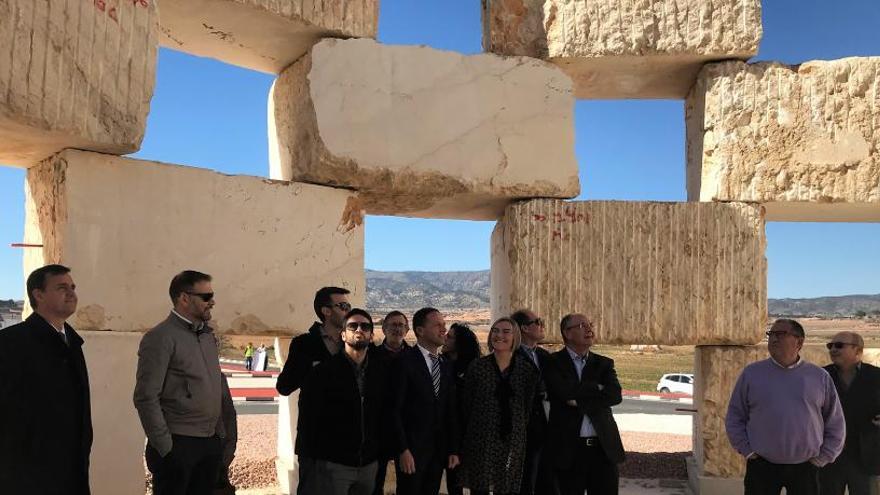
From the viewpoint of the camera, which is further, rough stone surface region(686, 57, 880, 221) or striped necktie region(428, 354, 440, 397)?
rough stone surface region(686, 57, 880, 221)

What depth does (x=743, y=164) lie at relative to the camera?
660 centimetres

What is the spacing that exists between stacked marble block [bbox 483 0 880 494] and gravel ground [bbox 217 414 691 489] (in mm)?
821

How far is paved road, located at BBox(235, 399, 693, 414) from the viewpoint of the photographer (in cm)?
1276

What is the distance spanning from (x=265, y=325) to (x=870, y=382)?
3739 mm

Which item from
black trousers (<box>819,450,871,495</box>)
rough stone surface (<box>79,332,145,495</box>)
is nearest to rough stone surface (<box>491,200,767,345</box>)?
black trousers (<box>819,450,871,495</box>)

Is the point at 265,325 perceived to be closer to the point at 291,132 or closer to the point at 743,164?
the point at 291,132

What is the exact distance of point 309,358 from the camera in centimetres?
421

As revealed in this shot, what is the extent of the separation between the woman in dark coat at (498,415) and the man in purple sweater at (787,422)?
105cm

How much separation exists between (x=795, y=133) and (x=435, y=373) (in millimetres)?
3789

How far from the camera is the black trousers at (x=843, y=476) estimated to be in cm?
500

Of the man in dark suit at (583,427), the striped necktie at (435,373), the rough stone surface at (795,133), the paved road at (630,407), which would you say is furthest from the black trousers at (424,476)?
the paved road at (630,407)

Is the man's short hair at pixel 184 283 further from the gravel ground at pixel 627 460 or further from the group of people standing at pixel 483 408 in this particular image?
the gravel ground at pixel 627 460

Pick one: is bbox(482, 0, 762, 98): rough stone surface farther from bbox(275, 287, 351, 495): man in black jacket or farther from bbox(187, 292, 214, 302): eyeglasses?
bbox(187, 292, 214, 302): eyeglasses

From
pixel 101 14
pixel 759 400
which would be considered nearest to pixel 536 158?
pixel 759 400
